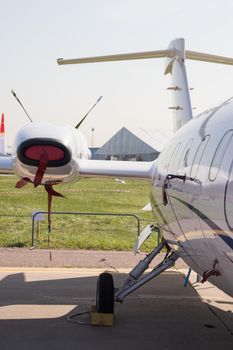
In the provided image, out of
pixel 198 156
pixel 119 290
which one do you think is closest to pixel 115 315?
pixel 119 290

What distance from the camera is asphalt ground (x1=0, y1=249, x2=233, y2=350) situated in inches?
271

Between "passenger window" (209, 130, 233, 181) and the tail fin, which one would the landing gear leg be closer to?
"passenger window" (209, 130, 233, 181)

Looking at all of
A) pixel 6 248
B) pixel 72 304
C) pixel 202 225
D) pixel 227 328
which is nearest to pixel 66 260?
pixel 6 248

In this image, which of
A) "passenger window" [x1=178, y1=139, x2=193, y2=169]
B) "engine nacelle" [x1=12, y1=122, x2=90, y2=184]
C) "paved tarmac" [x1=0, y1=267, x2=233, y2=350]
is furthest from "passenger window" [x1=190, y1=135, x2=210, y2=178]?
"engine nacelle" [x1=12, y1=122, x2=90, y2=184]

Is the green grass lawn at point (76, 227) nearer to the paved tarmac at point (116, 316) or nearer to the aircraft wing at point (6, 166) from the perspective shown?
the aircraft wing at point (6, 166)

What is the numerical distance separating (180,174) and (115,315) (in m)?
2.75

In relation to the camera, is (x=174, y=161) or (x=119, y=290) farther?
(x=119, y=290)

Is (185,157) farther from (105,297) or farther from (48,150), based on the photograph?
(105,297)

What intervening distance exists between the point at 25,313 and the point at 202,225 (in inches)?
147

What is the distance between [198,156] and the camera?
573 centimetres

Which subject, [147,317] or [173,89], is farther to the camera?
[173,89]

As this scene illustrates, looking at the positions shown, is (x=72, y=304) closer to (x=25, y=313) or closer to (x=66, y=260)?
(x=25, y=313)

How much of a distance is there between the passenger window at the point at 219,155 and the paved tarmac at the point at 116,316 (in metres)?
2.60

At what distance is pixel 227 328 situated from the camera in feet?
25.0
